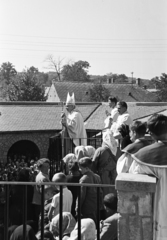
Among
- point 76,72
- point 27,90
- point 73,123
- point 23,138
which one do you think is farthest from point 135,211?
point 76,72

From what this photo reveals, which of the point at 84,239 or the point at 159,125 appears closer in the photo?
the point at 159,125

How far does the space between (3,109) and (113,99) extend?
891 inches

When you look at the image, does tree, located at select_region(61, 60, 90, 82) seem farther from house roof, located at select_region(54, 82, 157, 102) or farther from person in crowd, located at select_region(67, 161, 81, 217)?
person in crowd, located at select_region(67, 161, 81, 217)

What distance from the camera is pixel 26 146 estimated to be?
28531 mm

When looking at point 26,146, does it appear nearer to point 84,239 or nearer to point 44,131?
point 44,131

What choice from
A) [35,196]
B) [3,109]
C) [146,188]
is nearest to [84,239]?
[146,188]

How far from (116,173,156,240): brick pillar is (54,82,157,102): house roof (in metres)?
47.2

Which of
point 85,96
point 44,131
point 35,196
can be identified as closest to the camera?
point 35,196

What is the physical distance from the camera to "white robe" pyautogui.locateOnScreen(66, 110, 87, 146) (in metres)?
9.49

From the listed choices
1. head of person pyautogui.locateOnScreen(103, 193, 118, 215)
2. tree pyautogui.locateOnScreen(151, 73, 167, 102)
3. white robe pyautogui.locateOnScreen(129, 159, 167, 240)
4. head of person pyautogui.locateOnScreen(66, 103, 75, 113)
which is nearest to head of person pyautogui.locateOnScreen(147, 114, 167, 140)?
white robe pyautogui.locateOnScreen(129, 159, 167, 240)

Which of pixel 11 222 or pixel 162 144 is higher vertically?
pixel 162 144

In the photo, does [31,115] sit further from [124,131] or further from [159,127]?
[159,127]

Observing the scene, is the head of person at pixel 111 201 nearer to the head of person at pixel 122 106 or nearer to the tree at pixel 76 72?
the head of person at pixel 122 106

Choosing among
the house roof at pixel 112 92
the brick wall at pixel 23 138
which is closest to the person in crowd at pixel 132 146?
the brick wall at pixel 23 138
